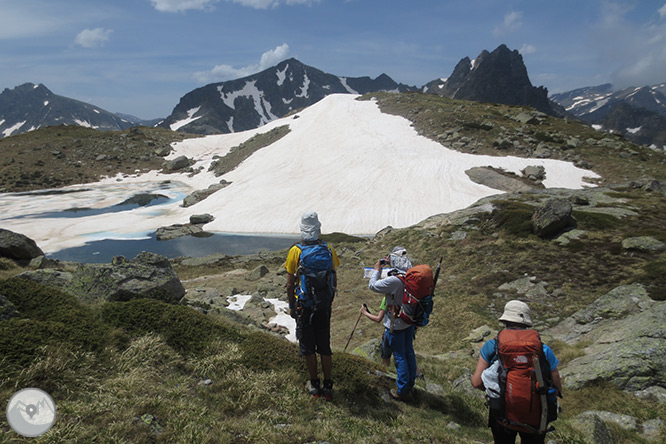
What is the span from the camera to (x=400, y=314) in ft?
22.7

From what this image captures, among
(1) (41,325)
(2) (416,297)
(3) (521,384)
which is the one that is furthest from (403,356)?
(1) (41,325)

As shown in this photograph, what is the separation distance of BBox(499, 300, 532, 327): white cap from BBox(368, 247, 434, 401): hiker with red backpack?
2173 mm

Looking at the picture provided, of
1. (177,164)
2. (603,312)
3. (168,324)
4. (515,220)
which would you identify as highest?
(177,164)

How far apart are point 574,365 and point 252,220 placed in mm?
46157

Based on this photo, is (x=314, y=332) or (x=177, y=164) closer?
(x=314, y=332)

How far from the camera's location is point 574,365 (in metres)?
9.13

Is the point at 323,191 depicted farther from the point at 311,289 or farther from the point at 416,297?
the point at 311,289

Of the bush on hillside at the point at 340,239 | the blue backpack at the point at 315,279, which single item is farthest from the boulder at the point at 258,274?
the blue backpack at the point at 315,279

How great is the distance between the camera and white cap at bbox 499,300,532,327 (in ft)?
14.8

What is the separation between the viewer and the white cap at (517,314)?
4500 millimetres

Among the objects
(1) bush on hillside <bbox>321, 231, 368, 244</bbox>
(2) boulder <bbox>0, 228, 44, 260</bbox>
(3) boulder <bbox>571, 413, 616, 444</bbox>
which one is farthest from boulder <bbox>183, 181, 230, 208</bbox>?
(3) boulder <bbox>571, 413, 616, 444</bbox>

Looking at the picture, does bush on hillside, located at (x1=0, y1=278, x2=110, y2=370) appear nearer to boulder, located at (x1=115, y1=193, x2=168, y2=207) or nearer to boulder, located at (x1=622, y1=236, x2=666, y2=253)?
boulder, located at (x1=622, y1=236, x2=666, y2=253)

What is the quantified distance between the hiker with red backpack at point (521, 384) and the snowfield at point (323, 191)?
4036 centimetres

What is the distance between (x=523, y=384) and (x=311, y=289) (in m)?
3.51
